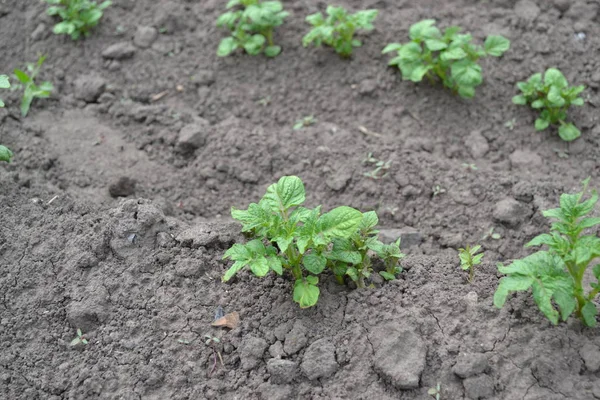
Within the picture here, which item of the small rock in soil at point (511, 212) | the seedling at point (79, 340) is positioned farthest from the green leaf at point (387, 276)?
the seedling at point (79, 340)

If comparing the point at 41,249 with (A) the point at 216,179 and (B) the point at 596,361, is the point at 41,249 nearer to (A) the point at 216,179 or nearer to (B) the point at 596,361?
(A) the point at 216,179

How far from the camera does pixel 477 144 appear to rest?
4012 mm

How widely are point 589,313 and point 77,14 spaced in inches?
150

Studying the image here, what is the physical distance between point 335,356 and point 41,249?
5.03 feet

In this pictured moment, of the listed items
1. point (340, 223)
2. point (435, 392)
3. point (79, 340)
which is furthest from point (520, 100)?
point (79, 340)

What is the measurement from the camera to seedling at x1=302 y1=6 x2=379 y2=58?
13.9 feet

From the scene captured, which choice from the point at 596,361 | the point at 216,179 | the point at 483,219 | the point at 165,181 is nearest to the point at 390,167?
the point at 483,219

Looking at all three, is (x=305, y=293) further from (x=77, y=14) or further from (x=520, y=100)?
(x=77, y=14)

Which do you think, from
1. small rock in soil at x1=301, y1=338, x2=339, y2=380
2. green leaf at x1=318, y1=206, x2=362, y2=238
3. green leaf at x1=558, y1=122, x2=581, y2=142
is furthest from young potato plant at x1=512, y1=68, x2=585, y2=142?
small rock in soil at x1=301, y1=338, x2=339, y2=380

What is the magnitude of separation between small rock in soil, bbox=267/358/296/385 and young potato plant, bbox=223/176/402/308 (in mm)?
258

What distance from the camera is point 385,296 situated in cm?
297

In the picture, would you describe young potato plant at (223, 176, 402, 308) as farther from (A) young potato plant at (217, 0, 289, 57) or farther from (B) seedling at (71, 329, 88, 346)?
(A) young potato plant at (217, 0, 289, 57)

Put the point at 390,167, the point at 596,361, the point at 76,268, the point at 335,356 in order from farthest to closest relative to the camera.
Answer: the point at 390,167 → the point at 76,268 → the point at 335,356 → the point at 596,361

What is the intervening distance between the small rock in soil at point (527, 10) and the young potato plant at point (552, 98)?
2.08ft
